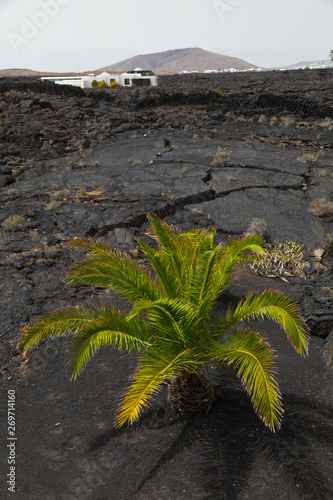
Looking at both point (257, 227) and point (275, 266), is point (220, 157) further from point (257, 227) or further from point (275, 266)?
point (275, 266)

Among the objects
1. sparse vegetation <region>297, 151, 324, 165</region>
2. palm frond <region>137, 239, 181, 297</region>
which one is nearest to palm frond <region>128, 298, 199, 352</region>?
palm frond <region>137, 239, 181, 297</region>

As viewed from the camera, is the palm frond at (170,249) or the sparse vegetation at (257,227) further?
the sparse vegetation at (257,227)

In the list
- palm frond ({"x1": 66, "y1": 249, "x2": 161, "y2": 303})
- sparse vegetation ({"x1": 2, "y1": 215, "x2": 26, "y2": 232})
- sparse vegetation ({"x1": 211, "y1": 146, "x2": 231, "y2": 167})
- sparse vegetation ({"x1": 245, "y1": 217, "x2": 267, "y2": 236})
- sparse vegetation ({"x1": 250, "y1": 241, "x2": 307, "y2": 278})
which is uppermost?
palm frond ({"x1": 66, "y1": 249, "x2": 161, "y2": 303})

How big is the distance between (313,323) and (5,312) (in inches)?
154

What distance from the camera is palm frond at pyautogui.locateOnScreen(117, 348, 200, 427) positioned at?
2.65 meters

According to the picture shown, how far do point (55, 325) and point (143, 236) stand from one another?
4755 millimetres

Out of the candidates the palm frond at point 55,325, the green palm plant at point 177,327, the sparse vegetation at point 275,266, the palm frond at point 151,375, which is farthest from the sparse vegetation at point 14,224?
the palm frond at point 151,375

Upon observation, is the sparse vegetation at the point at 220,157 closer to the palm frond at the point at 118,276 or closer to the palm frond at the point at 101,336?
the palm frond at the point at 118,276

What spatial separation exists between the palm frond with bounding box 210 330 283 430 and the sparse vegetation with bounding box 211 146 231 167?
8.17 m

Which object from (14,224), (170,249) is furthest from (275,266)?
(14,224)

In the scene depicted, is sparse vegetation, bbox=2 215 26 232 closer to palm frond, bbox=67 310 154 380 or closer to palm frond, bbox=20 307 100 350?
palm frond, bbox=20 307 100 350

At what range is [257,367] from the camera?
114 inches

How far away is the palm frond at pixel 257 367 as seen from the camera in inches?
108

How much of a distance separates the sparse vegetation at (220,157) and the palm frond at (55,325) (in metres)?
8.11
